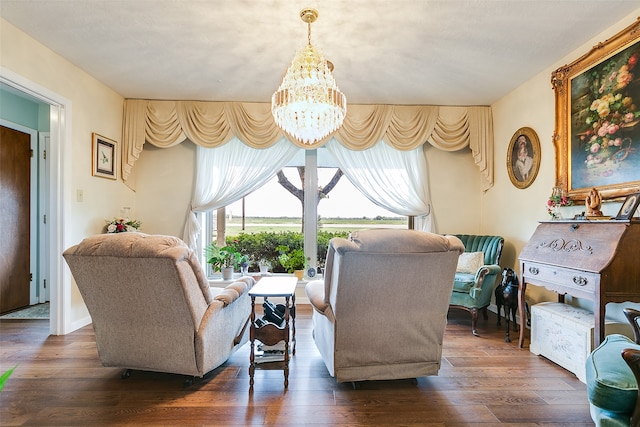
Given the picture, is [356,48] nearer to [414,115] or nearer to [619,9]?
[414,115]

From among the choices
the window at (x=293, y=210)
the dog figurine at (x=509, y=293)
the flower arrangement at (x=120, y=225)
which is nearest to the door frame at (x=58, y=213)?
the flower arrangement at (x=120, y=225)

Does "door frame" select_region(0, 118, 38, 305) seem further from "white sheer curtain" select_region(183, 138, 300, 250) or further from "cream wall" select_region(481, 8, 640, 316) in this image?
"cream wall" select_region(481, 8, 640, 316)

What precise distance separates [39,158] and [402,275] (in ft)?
15.7

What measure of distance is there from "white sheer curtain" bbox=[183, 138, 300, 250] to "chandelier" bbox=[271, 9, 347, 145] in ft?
5.85

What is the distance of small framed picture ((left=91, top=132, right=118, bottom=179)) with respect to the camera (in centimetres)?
354

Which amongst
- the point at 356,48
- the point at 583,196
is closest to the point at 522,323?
the point at 583,196

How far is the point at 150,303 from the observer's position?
6.40 feet

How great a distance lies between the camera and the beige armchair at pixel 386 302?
1900 millimetres

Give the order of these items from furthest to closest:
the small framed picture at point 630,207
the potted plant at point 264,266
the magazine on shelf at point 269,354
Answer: the potted plant at point 264,266, the magazine on shelf at point 269,354, the small framed picture at point 630,207

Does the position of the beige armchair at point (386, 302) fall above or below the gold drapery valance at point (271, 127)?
below

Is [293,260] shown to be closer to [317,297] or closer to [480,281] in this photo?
[317,297]

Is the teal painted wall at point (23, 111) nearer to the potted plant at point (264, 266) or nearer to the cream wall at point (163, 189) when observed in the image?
the cream wall at point (163, 189)

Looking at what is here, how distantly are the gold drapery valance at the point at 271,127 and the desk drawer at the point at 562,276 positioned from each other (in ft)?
5.99

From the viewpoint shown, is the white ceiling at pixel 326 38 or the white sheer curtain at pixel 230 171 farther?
the white sheer curtain at pixel 230 171
